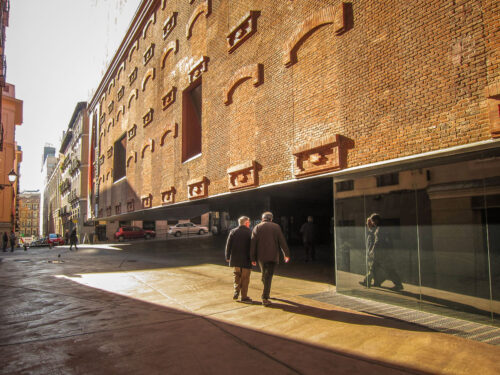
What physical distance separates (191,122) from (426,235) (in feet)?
41.3

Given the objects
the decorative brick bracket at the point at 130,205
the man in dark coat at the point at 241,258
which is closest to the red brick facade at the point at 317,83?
the man in dark coat at the point at 241,258

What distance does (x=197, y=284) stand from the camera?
8906mm

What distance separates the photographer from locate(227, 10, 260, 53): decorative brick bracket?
444 inches

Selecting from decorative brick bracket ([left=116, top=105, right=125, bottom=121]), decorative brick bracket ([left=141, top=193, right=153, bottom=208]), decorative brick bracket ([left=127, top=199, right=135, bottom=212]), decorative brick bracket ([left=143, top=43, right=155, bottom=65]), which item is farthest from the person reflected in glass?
decorative brick bracket ([left=116, top=105, right=125, bottom=121])

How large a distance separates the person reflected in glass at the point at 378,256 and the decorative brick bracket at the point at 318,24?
4.57 metres

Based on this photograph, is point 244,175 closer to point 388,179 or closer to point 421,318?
point 388,179

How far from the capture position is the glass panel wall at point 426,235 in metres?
5.65

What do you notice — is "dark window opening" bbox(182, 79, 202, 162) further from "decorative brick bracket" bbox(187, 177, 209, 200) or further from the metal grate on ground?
the metal grate on ground

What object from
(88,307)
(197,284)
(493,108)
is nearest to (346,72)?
(493,108)

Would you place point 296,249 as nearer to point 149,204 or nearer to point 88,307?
point 149,204

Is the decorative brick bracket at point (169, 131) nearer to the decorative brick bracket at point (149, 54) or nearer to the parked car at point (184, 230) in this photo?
the decorative brick bracket at point (149, 54)

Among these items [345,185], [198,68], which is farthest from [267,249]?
[198,68]

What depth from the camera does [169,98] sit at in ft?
58.6

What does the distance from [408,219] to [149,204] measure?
1597 cm
